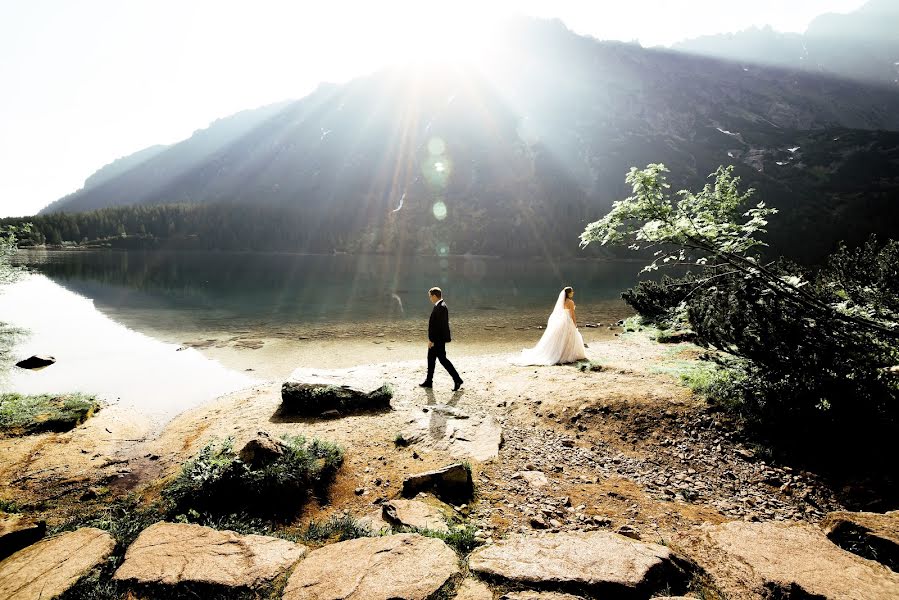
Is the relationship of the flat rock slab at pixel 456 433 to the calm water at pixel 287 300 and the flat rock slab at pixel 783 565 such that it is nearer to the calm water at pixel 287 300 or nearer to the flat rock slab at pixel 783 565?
the flat rock slab at pixel 783 565

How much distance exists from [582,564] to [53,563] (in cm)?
507

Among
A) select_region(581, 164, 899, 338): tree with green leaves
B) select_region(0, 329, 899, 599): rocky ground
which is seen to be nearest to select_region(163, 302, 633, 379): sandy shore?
select_region(0, 329, 899, 599): rocky ground

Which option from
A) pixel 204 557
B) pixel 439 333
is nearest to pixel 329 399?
pixel 439 333

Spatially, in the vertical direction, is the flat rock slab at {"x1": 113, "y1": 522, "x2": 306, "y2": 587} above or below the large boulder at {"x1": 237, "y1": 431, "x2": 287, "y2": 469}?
above

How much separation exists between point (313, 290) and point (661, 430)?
143 ft

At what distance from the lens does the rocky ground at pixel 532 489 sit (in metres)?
3.57

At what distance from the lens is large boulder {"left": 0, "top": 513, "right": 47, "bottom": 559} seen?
13.4ft

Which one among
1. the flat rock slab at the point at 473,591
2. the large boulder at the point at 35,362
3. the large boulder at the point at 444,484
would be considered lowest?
the large boulder at the point at 35,362

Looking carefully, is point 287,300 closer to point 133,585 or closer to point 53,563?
point 53,563

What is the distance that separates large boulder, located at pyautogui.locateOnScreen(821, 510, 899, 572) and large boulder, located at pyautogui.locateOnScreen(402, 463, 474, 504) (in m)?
4.37

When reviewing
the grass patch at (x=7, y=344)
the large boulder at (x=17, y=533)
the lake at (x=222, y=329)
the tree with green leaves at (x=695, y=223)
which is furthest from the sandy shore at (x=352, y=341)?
the tree with green leaves at (x=695, y=223)

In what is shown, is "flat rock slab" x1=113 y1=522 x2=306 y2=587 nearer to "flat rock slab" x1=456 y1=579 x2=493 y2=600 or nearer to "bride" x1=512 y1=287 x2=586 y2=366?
"flat rock slab" x1=456 y1=579 x2=493 y2=600

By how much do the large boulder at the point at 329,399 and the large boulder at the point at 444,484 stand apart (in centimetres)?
473

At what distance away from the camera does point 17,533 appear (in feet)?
13.6
